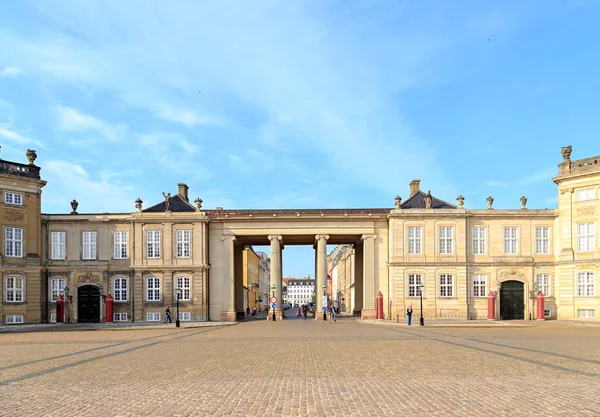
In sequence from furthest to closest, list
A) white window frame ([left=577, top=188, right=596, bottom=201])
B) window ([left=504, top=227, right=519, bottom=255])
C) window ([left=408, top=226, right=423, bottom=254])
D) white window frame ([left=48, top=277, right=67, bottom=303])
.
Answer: window ([left=504, top=227, right=519, bottom=255]), window ([left=408, top=226, right=423, bottom=254]), white window frame ([left=48, top=277, right=67, bottom=303]), white window frame ([left=577, top=188, right=596, bottom=201])

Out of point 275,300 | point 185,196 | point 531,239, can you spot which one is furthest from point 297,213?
point 531,239

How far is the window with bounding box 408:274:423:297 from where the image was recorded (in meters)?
51.7

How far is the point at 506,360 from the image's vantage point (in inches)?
698

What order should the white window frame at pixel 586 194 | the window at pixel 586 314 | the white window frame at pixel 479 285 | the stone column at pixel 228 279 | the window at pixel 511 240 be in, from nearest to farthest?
the window at pixel 586 314
the white window frame at pixel 586 194
the white window frame at pixel 479 285
the window at pixel 511 240
the stone column at pixel 228 279

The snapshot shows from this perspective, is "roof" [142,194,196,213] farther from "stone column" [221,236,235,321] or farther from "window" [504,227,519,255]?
"window" [504,227,519,255]

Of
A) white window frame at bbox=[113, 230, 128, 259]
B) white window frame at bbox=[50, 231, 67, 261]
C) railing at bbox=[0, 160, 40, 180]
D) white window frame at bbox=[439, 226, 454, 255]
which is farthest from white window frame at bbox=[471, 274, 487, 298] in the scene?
railing at bbox=[0, 160, 40, 180]

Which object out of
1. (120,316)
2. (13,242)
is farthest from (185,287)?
(13,242)

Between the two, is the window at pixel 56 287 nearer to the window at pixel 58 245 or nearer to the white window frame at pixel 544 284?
the window at pixel 58 245

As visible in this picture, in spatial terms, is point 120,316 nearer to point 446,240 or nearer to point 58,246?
point 58,246

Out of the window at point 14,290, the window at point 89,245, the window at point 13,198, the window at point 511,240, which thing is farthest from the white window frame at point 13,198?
the window at point 511,240

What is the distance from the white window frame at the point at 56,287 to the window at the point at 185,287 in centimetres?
1074

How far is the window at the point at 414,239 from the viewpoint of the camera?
5219cm

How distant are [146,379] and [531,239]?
45.9 m

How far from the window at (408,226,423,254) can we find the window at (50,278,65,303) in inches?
1302
